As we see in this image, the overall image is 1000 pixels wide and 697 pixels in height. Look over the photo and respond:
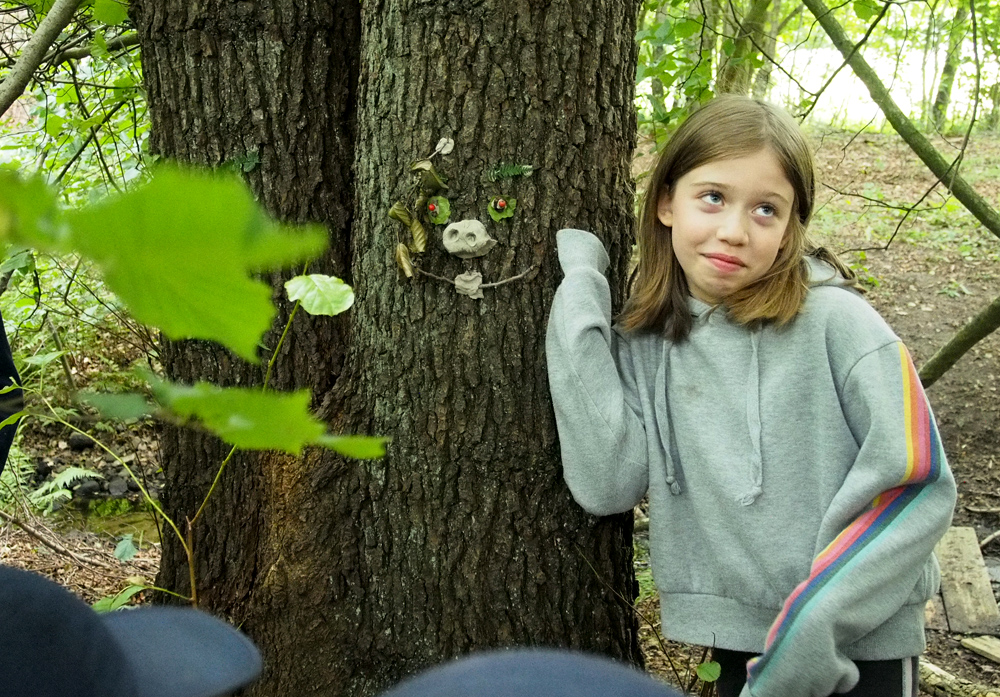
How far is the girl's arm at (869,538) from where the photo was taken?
1.70 metres

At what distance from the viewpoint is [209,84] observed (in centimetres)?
218

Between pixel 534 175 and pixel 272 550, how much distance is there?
46.7 inches

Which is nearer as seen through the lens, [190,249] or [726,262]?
[190,249]

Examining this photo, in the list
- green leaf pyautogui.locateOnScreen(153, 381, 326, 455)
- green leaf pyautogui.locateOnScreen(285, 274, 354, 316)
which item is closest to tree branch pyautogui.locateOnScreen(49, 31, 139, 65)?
green leaf pyautogui.locateOnScreen(285, 274, 354, 316)

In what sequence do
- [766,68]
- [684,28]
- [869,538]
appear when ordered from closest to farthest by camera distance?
[869,538], [684,28], [766,68]

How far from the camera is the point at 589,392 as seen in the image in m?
1.93

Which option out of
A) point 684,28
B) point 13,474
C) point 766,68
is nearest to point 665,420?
point 684,28

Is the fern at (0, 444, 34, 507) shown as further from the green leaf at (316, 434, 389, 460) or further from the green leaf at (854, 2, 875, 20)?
the green leaf at (316, 434, 389, 460)

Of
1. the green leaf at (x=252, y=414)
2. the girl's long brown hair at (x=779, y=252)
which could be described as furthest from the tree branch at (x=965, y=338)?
the green leaf at (x=252, y=414)

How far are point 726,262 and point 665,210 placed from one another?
0.26 m

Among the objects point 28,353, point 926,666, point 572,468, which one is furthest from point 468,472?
point 28,353

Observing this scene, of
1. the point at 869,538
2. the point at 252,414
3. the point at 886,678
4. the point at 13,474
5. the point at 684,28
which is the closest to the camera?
the point at 252,414

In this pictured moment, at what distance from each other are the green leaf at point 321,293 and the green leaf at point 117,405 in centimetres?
106

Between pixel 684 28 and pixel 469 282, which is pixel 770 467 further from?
pixel 684 28
